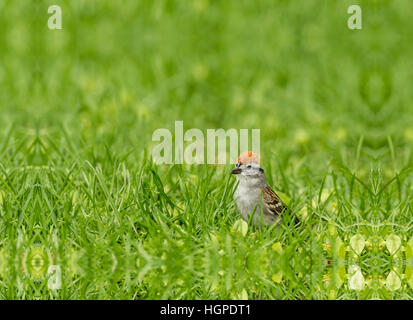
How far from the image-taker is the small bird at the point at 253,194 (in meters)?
5.59

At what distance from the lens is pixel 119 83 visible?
9.80 m

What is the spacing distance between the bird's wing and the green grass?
0.45 feet

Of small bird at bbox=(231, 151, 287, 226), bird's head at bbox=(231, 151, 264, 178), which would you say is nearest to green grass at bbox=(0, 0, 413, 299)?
small bird at bbox=(231, 151, 287, 226)

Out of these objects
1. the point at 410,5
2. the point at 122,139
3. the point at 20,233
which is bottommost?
the point at 20,233

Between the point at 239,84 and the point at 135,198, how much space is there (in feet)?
15.7

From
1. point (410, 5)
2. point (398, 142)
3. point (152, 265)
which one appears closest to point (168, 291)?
point (152, 265)

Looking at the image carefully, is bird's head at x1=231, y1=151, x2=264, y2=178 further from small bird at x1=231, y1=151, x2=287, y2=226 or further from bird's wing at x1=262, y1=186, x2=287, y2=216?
bird's wing at x1=262, y1=186, x2=287, y2=216

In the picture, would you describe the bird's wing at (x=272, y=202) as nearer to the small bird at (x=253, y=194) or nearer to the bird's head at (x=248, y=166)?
the small bird at (x=253, y=194)

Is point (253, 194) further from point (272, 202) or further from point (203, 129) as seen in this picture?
point (203, 129)

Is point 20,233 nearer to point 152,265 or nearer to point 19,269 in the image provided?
point 19,269

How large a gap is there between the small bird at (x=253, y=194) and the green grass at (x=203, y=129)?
0.12 meters

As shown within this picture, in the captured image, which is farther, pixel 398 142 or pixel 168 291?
pixel 398 142

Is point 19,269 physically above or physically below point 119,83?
below

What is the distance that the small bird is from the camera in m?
5.59
